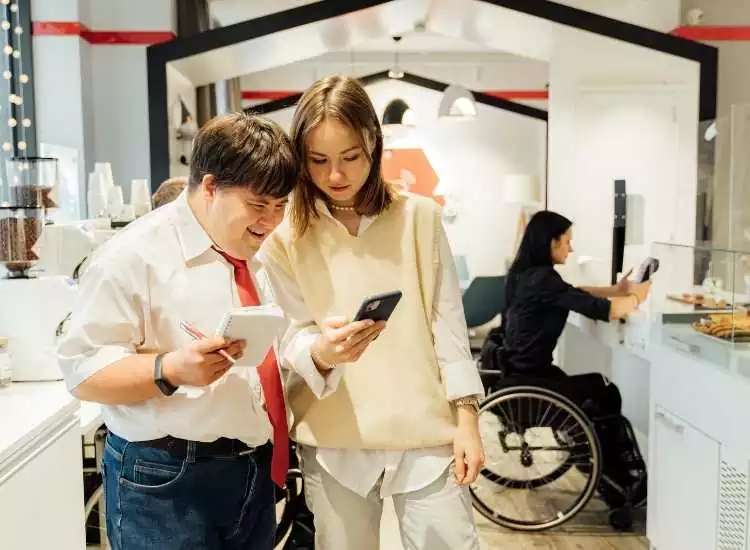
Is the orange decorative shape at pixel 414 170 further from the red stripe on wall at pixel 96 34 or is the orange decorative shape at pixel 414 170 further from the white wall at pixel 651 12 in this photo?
the red stripe on wall at pixel 96 34

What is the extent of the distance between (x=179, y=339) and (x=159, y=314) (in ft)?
0.16

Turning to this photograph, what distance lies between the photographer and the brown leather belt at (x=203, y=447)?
1.26 m

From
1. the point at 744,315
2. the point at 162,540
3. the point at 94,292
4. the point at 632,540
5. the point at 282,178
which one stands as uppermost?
the point at 282,178

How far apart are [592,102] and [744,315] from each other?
304 centimetres

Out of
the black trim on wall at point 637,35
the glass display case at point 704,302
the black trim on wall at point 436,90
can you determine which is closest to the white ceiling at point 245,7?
the black trim on wall at point 436,90

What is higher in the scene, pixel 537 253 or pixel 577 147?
pixel 577 147

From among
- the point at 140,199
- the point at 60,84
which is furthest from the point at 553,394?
the point at 60,84

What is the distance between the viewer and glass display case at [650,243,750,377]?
2.48 m

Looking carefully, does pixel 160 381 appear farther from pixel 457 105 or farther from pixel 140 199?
pixel 457 105

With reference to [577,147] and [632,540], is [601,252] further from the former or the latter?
[632,540]

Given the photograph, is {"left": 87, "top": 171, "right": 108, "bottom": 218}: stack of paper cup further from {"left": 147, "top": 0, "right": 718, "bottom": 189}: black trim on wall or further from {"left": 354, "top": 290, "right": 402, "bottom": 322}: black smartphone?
{"left": 354, "top": 290, "right": 402, "bottom": 322}: black smartphone

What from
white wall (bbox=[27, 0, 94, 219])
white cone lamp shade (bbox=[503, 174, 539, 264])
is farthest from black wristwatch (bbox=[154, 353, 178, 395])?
white cone lamp shade (bbox=[503, 174, 539, 264])

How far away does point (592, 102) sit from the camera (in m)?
5.24

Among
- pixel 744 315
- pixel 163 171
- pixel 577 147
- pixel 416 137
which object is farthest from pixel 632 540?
pixel 416 137
